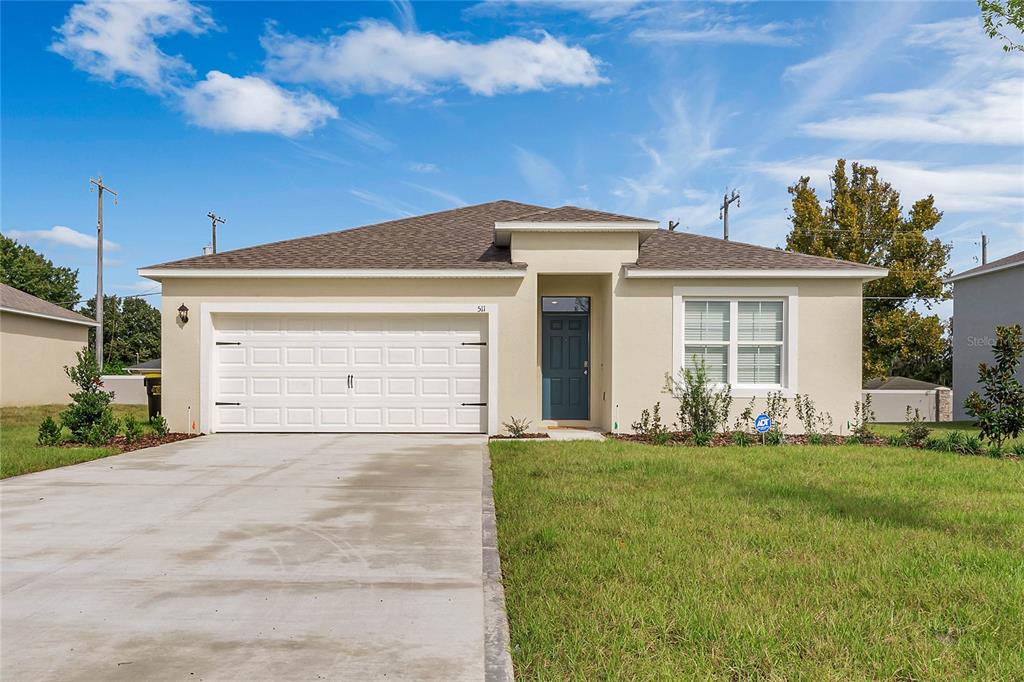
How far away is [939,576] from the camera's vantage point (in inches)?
170

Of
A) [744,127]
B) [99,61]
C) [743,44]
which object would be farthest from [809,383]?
[99,61]

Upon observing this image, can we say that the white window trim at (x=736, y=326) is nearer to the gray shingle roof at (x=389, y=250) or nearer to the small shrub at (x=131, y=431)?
the gray shingle roof at (x=389, y=250)

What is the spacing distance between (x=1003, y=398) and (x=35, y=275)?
52141mm

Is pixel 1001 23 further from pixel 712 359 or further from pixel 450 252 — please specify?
pixel 450 252

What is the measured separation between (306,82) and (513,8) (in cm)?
750

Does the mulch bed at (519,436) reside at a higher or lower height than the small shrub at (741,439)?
lower

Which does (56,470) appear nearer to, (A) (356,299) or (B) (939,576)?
(A) (356,299)

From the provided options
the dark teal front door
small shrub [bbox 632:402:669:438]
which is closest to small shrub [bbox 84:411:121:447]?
the dark teal front door

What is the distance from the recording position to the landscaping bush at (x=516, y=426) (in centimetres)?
1212

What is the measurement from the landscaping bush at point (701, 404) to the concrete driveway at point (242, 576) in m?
4.88

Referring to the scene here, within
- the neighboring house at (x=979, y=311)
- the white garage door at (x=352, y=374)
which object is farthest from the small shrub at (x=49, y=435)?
the neighboring house at (x=979, y=311)

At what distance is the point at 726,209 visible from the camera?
29875mm

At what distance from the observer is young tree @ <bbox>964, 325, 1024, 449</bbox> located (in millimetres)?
9992

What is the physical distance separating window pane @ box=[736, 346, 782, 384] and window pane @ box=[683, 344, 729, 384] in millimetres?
268
